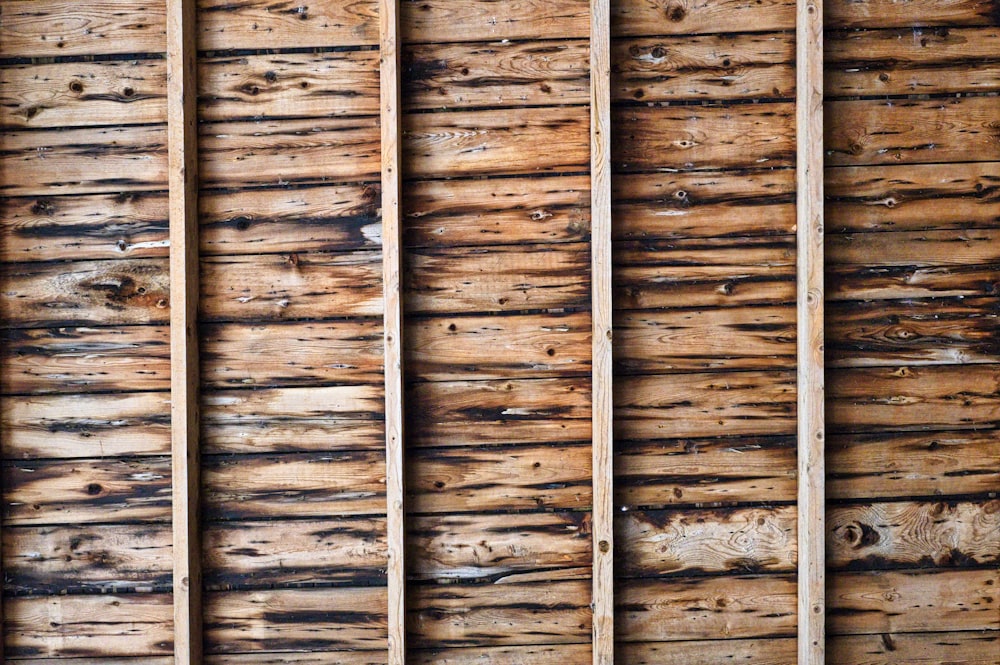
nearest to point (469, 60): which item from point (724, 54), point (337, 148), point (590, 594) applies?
point (337, 148)

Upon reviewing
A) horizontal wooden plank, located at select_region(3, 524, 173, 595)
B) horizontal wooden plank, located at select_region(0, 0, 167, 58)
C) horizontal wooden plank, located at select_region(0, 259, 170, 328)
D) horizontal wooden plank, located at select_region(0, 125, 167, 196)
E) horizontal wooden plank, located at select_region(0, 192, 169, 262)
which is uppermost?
horizontal wooden plank, located at select_region(0, 0, 167, 58)

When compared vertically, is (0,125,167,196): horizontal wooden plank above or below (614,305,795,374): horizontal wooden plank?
above

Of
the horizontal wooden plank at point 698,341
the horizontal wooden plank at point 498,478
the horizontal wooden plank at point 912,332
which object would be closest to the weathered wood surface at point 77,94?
the horizontal wooden plank at point 498,478

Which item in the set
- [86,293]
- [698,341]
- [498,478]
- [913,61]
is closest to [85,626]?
[86,293]

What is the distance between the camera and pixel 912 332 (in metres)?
1.78

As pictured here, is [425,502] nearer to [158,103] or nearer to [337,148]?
[337,148]

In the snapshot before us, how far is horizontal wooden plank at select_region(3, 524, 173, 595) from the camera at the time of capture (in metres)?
1.76

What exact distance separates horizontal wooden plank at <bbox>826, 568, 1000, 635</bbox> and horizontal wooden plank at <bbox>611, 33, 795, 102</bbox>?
131cm

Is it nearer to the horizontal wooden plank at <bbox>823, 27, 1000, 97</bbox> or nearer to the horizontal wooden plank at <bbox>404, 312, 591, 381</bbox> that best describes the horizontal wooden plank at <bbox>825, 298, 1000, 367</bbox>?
the horizontal wooden plank at <bbox>823, 27, 1000, 97</bbox>

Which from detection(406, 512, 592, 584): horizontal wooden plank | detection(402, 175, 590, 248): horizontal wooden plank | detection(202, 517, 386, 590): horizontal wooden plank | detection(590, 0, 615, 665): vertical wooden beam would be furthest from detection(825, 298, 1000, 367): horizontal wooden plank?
detection(202, 517, 386, 590): horizontal wooden plank

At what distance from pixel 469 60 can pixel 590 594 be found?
4.72 feet

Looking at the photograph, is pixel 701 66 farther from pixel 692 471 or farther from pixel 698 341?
pixel 692 471

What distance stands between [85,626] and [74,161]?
1.21 metres

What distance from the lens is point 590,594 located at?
1783mm
